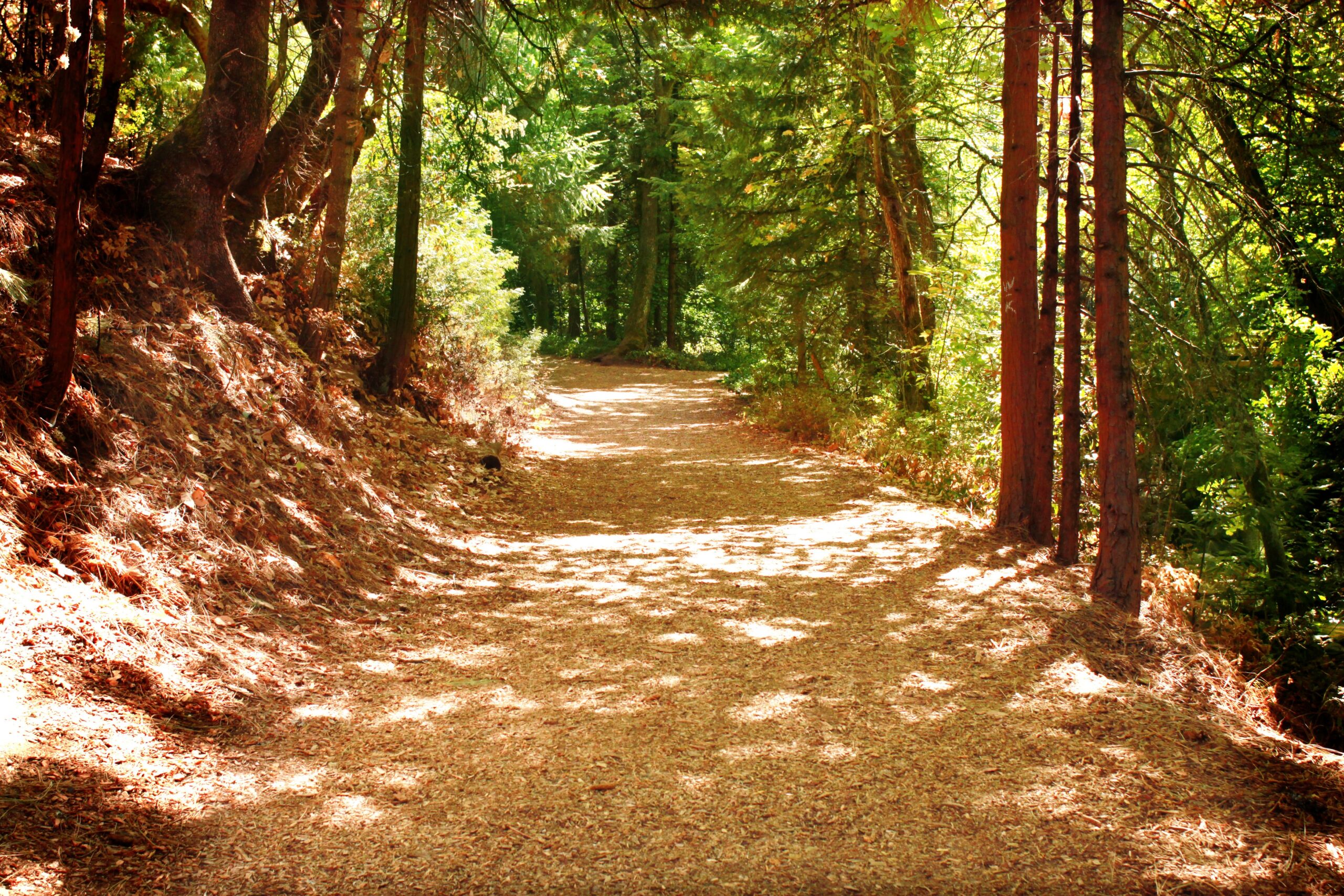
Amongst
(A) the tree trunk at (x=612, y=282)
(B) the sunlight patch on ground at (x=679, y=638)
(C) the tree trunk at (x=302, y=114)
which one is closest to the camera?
(B) the sunlight patch on ground at (x=679, y=638)

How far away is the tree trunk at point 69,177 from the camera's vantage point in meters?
4.52

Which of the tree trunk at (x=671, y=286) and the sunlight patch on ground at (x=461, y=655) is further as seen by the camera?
the tree trunk at (x=671, y=286)

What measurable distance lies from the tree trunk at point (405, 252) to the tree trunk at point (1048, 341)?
264 inches

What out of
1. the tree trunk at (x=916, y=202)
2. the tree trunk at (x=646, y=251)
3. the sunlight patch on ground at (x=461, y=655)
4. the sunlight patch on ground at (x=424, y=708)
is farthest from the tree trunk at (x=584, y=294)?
the sunlight patch on ground at (x=424, y=708)

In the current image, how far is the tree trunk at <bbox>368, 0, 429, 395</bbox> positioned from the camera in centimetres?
1038

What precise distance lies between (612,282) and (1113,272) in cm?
3125

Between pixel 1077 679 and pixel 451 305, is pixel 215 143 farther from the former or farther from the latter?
pixel 1077 679

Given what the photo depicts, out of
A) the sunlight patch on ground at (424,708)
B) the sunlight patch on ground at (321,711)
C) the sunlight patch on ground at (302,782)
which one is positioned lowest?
the sunlight patch on ground at (424,708)

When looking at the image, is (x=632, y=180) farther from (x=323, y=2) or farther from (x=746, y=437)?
(x=323, y=2)

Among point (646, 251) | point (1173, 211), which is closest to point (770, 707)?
point (1173, 211)

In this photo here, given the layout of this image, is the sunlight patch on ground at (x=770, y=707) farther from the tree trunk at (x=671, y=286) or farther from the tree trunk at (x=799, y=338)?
the tree trunk at (x=671, y=286)

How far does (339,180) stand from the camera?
32.6ft

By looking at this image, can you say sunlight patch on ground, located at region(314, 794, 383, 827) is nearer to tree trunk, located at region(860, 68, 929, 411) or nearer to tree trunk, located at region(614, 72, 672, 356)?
tree trunk, located at region(860, 68, 929, 411)

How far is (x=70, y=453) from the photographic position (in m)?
4.93
